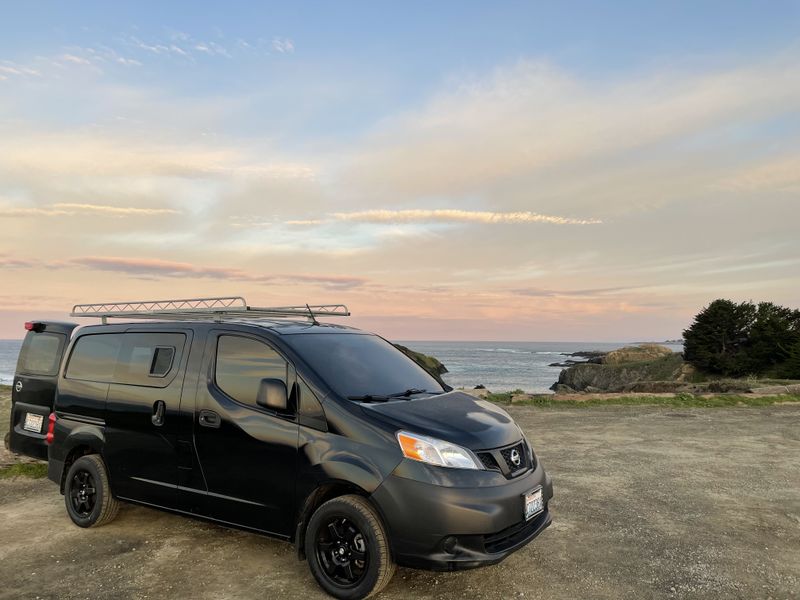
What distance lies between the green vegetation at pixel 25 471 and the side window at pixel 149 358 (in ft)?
11.3

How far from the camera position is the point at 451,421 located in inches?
168

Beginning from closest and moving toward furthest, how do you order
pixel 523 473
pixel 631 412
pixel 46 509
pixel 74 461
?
pixel 523 473 → pixel 74 461 → pixel 46 509 → pixel 631 412

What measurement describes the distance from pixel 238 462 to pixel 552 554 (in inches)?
105

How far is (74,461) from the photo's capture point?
594cm

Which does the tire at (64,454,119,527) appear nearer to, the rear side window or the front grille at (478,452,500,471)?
the rear side window

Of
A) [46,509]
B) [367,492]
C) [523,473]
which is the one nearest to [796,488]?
[523,473]

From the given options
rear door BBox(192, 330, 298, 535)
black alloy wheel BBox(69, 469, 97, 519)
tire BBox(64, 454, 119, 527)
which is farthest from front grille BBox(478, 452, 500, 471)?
black alloy wheel BBox(69, 469, 97, 519)

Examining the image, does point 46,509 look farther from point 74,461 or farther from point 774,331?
point 774,331

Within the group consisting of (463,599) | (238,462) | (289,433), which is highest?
(289,433)

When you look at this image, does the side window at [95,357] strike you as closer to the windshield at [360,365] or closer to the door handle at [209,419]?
the door handle at [209,419]

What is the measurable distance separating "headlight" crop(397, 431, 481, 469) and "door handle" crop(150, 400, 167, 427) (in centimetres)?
232

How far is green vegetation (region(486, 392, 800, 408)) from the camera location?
47.3 ft

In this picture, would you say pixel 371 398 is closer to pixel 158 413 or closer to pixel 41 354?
pixel 158 413

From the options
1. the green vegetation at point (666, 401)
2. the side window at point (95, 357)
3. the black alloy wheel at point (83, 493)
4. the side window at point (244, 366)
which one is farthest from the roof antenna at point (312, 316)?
the green vegetation at point (666, 401)
